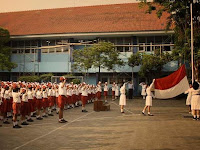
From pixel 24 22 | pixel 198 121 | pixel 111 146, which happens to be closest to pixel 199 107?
pixel 198 121

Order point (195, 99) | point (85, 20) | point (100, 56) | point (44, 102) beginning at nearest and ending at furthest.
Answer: point (195, 99) < point (44, 102) < point (100, 56) < point (85, 20)

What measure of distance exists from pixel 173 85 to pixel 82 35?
19080 millimetres

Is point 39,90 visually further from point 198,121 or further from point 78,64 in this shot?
point 78,64

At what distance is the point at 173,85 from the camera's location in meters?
14.2

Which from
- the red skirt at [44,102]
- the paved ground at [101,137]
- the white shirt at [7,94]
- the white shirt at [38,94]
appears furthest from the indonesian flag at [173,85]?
the white shirt at [7,94]

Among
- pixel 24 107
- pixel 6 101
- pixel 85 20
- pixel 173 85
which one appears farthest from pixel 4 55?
pixel 173 85

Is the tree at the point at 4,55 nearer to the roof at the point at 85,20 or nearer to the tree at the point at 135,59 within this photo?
the roof at the point at 85,20

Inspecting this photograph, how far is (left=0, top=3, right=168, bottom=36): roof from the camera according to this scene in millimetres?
31125

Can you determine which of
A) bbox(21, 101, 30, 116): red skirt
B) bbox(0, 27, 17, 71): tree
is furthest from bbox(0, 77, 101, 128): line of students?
bbox(0, 27, 17, 71): tree

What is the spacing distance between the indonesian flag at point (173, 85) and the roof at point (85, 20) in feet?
52.9

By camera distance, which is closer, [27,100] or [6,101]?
[27,100]

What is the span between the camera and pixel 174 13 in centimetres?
1867

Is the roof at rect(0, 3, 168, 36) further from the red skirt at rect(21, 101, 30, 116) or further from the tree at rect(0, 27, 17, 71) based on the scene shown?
the red skirt at rect(21, 101, 30, 116)

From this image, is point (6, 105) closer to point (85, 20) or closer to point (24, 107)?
point (24, 107)
